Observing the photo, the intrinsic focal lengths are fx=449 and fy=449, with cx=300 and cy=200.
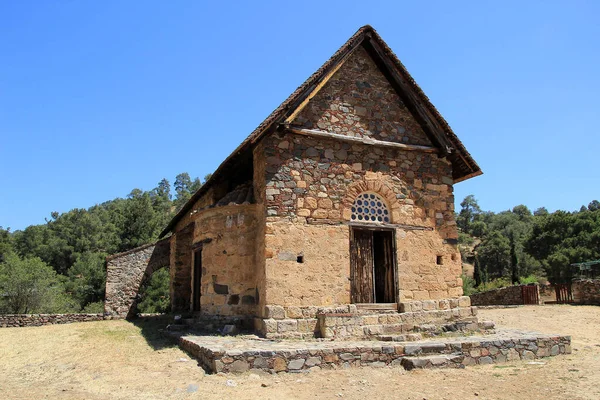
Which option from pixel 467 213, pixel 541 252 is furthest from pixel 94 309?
pixel 467 213

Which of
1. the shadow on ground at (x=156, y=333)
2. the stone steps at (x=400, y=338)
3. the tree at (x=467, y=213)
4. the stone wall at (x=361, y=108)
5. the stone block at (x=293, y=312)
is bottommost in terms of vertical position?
the shadow on ground at (x=156, y=333)

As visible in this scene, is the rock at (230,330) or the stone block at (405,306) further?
the stone block at (405,306)

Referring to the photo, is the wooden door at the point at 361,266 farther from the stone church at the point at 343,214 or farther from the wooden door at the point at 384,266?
the wooden door at the point at 384,266

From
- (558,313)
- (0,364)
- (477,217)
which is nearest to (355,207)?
(0,364)

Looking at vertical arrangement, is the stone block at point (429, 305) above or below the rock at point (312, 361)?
above

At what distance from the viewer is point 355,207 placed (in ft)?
38.5

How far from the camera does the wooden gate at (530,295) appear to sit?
2230 cm

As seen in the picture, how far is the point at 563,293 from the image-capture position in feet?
73.5

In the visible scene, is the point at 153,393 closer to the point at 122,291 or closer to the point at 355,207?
the point at 355,207

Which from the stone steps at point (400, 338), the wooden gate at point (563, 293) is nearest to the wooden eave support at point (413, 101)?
the stone steps at point (400, 338)

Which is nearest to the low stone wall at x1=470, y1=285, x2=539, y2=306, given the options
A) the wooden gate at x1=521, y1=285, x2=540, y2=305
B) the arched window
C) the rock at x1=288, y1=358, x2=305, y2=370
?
the wooden gate at x1=521, y1=285, x2=540, y2=305

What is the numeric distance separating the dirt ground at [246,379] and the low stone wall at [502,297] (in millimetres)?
12469

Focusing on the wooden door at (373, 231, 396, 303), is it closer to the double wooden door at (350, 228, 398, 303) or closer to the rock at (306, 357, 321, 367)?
the double wooden door at (350, 228, 398, 303)

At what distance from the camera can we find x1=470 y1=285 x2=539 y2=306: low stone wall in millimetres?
23198
